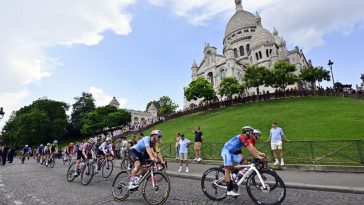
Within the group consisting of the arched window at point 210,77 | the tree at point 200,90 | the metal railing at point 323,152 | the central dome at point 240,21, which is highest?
the central dome at point 240,21

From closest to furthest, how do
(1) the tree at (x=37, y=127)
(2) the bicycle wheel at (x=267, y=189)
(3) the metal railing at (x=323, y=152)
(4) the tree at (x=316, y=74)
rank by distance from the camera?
(2) the bicycle wheel at (x=267, y=189)
(3) the metal railing at (x=323, y=152)
(4) the tree at (x=316, y=74)
(1) the tree at (x=37, y=127)

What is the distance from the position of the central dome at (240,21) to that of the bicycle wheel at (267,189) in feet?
352

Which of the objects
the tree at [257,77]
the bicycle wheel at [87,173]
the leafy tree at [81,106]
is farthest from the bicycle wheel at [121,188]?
the leafy tree at [81,106]

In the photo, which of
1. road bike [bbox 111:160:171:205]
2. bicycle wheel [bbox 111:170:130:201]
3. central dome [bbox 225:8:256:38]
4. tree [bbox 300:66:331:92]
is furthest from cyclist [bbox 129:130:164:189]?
central dome [bbox 225:8:256:38]

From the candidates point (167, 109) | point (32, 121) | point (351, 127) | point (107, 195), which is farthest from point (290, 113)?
point (32, 121)

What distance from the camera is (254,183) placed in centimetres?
690

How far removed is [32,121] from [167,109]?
3497cm

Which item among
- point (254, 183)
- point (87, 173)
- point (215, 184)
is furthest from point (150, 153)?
point (87, 173)

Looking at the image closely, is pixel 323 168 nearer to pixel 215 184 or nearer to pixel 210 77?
pixel 215 184

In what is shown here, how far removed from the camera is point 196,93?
63406 mm

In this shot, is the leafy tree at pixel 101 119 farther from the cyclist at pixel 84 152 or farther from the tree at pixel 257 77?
the cyclist at pixel 84 152

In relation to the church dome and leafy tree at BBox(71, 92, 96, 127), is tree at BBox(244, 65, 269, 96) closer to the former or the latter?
the church dome

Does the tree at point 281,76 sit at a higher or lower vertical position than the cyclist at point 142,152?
higher

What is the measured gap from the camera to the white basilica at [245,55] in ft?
279
